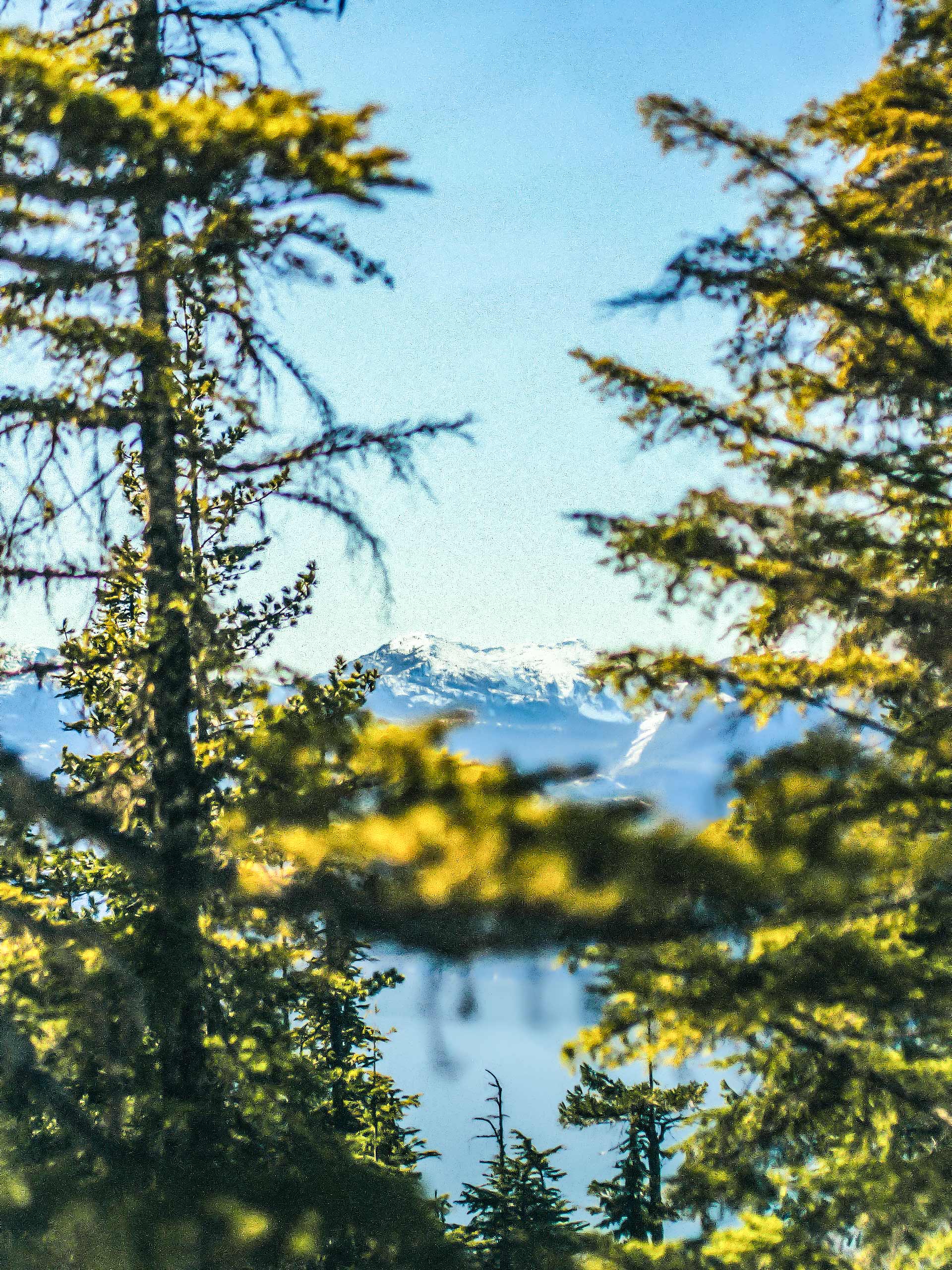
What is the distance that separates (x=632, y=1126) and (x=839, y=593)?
14.4 m

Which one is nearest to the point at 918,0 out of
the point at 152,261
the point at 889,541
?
the point at 889,541

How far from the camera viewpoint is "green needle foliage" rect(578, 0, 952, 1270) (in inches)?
245

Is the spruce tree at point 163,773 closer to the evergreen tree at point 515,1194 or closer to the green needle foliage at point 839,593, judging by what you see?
the green needle foliage at point 839,593

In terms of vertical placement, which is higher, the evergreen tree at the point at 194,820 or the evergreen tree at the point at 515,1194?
the evergreen tree at the point at 194,820

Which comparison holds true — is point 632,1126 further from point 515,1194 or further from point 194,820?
point 194,820

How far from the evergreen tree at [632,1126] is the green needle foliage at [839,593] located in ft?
11.6

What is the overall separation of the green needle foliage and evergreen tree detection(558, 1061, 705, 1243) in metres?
3.54

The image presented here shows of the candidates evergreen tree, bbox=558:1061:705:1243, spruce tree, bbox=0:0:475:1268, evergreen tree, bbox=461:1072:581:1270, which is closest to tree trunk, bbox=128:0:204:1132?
spruce tree, bbox=0:0:475:1268

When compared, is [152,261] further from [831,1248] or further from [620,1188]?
[620,1188]

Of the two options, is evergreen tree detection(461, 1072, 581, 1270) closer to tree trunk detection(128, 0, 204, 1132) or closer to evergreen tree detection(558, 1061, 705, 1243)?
evergreen tree detection(558, 1061, 705, 1243)

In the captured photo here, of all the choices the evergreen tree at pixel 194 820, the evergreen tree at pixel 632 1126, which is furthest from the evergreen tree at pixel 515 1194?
the evergreen tree at pixel 194 820

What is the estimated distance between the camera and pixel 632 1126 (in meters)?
17.2

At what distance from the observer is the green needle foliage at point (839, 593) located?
6.21m

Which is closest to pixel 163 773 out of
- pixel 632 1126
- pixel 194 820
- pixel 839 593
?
pixel 194 820
